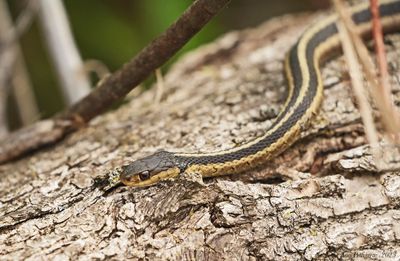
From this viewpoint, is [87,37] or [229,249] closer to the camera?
[229,249]

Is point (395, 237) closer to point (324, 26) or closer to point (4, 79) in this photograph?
point (324, 26)

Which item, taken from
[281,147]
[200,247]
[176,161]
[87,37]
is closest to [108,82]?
[176,161]

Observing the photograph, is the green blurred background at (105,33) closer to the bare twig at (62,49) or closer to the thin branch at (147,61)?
the bare twig at (62,49)

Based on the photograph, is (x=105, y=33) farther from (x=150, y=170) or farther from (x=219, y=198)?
(x=219, y=198)


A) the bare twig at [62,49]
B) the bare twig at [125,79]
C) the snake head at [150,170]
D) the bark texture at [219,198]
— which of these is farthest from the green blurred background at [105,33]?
the snake head at [150,170]

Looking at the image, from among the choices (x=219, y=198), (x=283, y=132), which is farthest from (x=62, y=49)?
(x=219, y=198)

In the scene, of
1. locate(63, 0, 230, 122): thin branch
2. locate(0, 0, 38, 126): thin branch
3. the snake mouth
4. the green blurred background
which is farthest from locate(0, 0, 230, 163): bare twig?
the green blurred background

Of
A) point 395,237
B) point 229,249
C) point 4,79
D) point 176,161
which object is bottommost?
point 395,237
